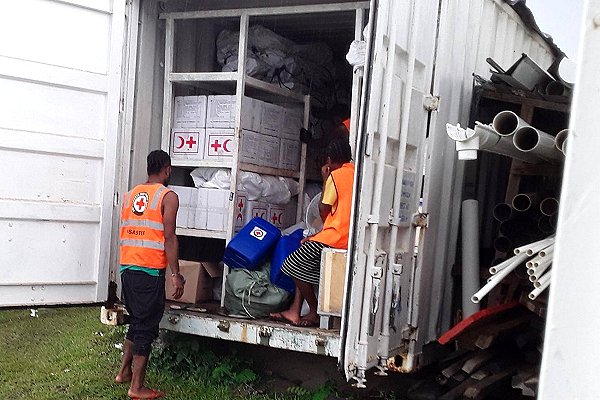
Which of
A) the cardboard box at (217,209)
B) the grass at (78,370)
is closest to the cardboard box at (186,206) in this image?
the cardboard box at (217,209)

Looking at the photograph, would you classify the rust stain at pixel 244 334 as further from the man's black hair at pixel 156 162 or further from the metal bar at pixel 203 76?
the metal bar at pixel 203 76

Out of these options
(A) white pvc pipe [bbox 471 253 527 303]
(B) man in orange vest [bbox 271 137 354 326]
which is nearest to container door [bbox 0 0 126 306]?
(B) man in orange vest [bbox 271 137 354 326]

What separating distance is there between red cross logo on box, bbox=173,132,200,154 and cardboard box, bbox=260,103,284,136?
547 millimetres

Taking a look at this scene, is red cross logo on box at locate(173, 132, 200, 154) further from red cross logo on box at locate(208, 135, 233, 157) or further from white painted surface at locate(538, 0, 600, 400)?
white painted surface at locate(538, 0, 600, 400)

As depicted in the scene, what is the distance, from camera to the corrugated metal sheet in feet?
14.0

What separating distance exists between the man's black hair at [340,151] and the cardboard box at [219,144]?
99 cm

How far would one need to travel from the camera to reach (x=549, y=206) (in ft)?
13.8

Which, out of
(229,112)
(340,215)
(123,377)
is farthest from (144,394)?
(229,112)

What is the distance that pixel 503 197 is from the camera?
4898 mm

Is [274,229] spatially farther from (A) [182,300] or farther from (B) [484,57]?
(B) [484,57]

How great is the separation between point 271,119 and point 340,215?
1597mm

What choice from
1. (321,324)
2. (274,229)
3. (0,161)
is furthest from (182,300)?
(0,161)

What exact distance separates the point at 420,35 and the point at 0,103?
8.48ft

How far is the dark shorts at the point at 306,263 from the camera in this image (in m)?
4.27
